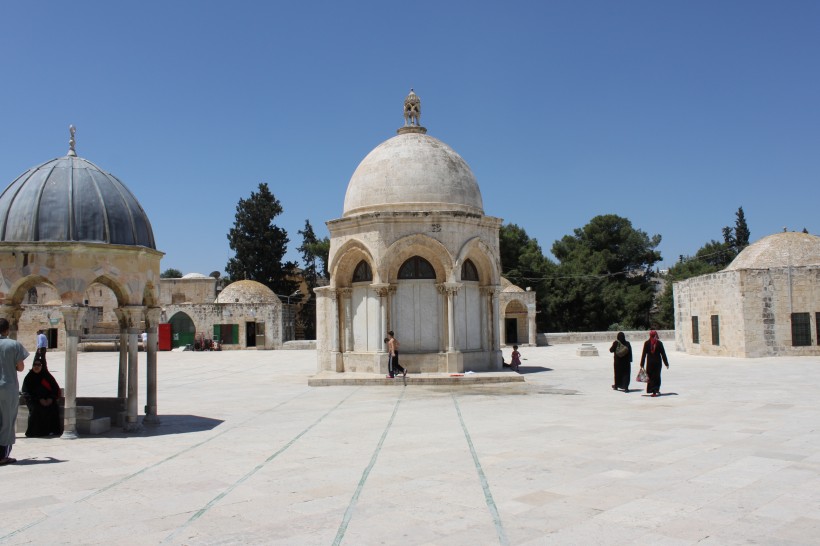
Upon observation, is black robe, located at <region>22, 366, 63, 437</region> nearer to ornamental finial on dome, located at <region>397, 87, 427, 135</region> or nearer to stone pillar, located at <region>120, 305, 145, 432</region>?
stone pillar, located at <region>120, 305, 145, 432</region>

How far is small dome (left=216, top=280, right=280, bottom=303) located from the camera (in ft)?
138

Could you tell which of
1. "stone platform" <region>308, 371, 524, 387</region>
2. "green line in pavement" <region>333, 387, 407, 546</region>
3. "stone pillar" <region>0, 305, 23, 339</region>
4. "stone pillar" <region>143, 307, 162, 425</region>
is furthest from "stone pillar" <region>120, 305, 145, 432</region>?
"stone platform" <region>308, 371, 524, 387</region>

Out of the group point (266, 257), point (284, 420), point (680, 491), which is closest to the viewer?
point (680, 491)

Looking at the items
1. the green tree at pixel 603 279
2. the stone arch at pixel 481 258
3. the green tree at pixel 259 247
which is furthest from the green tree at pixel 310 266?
the stone arch at pixel 481 258

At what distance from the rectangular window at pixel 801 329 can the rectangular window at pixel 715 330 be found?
2565mm

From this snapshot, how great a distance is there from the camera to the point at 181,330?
42219 mm

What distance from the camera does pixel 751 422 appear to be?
9.64 meters

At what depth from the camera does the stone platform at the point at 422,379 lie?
16.0 metres

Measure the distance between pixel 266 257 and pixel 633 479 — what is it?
49.5 meters

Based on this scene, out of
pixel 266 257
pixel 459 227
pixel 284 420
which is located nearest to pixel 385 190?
pixel 459 227

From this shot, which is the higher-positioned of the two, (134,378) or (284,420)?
(134,378)

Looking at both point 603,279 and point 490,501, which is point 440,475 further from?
point 603,279

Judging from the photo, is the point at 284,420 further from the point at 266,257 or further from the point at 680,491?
the point at 266,257

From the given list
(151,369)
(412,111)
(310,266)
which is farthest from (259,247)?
(151,369)
